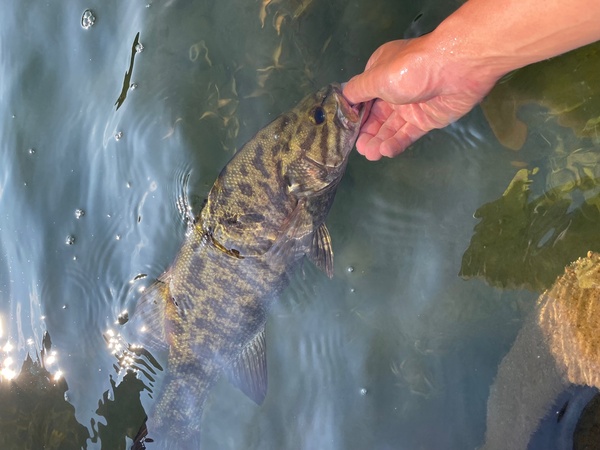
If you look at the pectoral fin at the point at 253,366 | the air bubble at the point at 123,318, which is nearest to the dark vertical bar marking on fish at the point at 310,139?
the pectoral fin at the point at 253,366

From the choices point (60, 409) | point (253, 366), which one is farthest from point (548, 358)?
point (60, 409)

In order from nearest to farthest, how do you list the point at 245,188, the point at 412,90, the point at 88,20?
the point at 412,90 < the point at 245,188 < the point at 88,20

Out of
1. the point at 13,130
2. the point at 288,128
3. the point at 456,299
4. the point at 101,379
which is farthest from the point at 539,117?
the point at 13,130

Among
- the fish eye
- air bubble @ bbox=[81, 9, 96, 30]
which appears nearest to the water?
air bubble @ bbox=[81, 9, 96, 30]

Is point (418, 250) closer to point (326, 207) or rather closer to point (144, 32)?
point (326, 207)

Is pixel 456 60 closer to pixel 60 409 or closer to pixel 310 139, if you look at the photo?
pixel 310 139
